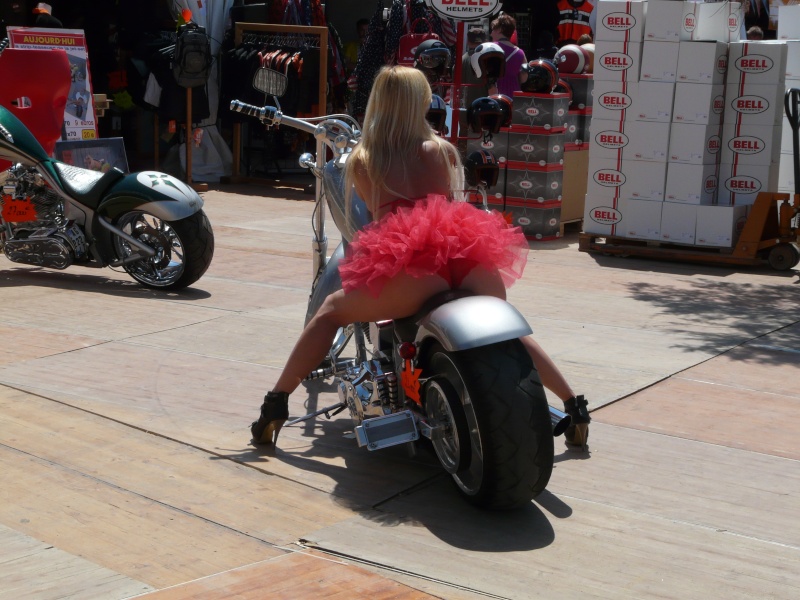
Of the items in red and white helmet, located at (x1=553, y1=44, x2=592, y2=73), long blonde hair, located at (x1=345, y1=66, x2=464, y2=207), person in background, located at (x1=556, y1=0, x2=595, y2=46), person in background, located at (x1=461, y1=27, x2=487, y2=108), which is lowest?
long blonde hair, located at (x1=345, y1=66, x2=464, y2=207)

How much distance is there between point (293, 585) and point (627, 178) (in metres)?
7.39

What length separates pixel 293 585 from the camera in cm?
339

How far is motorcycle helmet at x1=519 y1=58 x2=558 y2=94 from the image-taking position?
34.6 feet

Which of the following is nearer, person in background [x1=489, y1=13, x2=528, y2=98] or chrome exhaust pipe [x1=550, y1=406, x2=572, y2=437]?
chrome exhaust pipe [x1=550, y1=406, x2=572, y2=437]

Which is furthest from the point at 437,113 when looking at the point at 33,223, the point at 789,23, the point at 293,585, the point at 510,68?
the point at 510,68

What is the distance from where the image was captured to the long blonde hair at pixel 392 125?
4.32 meters

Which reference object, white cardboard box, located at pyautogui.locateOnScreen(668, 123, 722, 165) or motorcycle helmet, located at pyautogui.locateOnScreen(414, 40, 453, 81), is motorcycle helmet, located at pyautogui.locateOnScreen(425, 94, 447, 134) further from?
white cardboard box, located at pyautogui.locateOnScreen(668, 123, 722, 165)

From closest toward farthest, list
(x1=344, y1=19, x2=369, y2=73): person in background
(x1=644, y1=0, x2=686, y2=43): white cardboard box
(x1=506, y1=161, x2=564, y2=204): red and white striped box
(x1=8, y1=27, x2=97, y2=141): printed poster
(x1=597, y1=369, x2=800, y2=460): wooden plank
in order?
(x1=597, y1=369, x2=800, y2=460): wooden plank < (x1=644, y1=0, x2=686, y2=43): white cardboard box < (x1=506, y1=161, x2=564, y2=204): red and white striped box < (x1=8, y1=27, x2=97, y2=141): printed poster < (x1=344, y1=19, x2=369, y2=73): person in background

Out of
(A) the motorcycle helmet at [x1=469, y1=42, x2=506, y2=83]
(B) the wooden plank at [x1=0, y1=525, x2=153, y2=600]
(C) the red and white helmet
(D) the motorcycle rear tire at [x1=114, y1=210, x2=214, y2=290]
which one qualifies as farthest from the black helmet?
(B) the wooden plank at [x1=0, y1=525, x2=153, y2=600]

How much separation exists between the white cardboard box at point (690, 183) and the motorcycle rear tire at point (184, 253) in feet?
14.3

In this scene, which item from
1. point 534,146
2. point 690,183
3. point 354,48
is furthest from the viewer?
point 354,48

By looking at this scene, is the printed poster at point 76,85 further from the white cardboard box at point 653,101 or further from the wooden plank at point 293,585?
the wooden plank at point 293,585

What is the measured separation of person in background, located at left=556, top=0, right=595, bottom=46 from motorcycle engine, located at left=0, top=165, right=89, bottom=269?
9.26 meters

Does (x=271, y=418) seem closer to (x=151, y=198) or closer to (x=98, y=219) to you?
(x=151, y=198)
